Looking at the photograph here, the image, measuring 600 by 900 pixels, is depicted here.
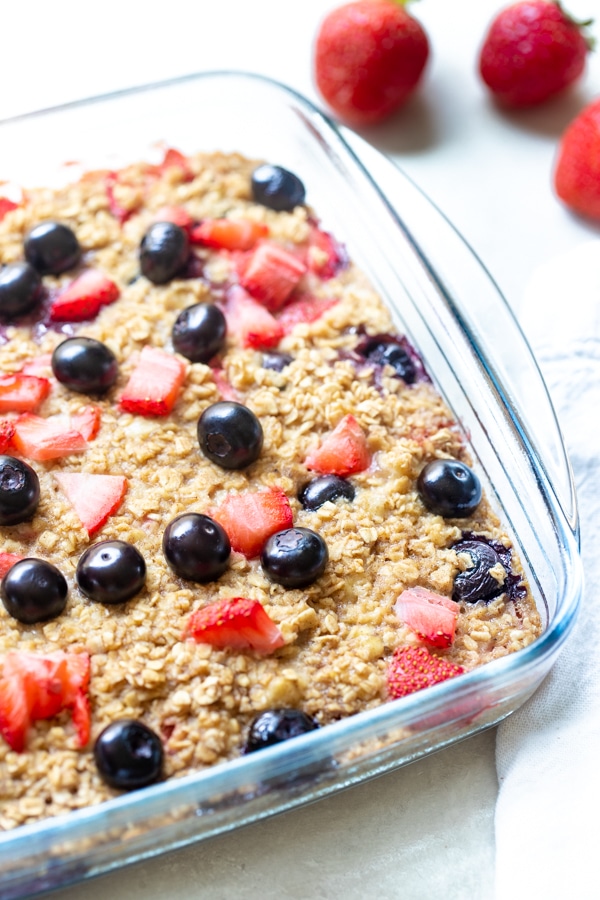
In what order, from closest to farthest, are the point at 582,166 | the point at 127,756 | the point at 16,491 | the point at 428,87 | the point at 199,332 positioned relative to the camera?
1. the point at 127,756
2. the point at 16,491
3. the point at 199,332
4. the point at 582,166
5. the point at 428,87

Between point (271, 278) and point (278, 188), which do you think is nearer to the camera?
point (271, 278)

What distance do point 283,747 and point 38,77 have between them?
200cm

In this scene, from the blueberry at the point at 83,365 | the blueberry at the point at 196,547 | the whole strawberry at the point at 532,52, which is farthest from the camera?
the whole strawberry at the point at 532,52

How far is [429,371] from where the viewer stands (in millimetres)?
2049

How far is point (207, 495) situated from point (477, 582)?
0.49 metres

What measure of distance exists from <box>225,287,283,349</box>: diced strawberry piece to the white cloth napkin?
56cm

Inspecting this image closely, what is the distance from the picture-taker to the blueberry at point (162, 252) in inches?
80.7

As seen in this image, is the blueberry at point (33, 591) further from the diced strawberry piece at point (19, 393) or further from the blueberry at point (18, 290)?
the blueberry at point (18, 290)

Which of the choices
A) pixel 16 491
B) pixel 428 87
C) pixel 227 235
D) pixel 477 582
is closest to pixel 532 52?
pixel 428 87

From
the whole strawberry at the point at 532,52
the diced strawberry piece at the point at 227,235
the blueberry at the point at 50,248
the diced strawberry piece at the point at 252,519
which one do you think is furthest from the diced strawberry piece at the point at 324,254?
the whole strawberry at the point at 532,52

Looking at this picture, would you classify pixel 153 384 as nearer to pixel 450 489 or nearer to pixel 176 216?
pixel 176 216

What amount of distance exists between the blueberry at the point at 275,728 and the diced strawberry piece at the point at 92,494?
17.4 inches

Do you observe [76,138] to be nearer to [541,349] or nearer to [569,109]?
[541,349]

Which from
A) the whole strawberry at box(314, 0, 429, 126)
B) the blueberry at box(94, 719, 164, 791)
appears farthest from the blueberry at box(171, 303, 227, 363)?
the whole strawberry at box(314, 0, 429, 126)
